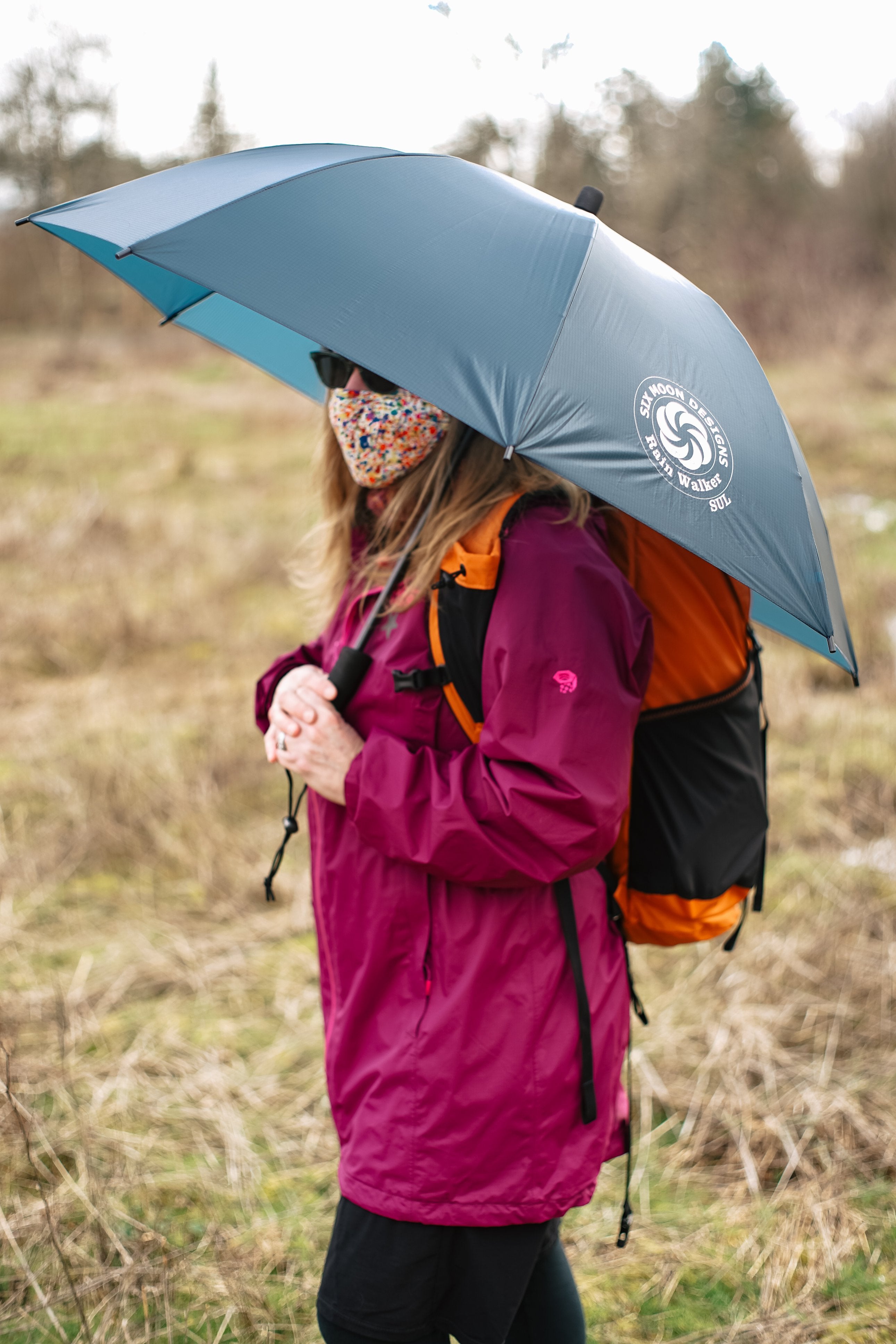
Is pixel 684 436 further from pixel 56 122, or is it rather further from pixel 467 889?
pixel 56 122

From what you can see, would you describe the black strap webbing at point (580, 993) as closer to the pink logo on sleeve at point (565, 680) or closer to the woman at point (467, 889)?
the woman at point (467, 889)

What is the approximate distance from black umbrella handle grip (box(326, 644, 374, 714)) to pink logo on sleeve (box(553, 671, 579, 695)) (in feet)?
Result: 1.09

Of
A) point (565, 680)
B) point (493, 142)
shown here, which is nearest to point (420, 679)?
point (565, 680)

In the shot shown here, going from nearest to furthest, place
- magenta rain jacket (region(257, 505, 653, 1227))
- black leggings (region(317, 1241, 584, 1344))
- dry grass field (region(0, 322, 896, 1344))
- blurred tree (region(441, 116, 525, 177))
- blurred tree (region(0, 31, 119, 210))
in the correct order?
magenta rain jacket (region(257, 505, 653, 1227))
black leggings (region(317, 1241, 584, 1344))
dry grass field (region(0, 322, 896, 1344))
blurred tree (region(441, 116, 525, 177))
blurred tree (region(0, 31, 119, 210))

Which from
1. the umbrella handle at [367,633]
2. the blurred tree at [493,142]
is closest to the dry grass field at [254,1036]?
the umbrella handle at [367,633]

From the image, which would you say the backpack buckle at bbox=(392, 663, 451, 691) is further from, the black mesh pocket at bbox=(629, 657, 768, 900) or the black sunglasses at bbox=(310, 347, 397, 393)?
the black sunglasses at bbox=(310, 347, 397, 393)

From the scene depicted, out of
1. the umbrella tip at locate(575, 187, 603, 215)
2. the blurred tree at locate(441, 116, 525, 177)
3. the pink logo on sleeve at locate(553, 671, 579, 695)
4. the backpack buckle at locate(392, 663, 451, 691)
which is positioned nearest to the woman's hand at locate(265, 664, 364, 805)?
the backpack buckle at locate(392, 663, 451, 691)

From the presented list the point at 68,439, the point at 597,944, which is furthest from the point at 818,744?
the point at 68,439

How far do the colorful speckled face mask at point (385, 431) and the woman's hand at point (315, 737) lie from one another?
0.34m

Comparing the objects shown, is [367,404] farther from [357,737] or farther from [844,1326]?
[844,1326]

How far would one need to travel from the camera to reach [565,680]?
4.43 ft

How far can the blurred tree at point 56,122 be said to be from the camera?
66.3 ft

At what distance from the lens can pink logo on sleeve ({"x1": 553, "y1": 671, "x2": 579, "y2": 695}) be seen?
1347 millimetres

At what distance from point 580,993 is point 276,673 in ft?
2.53
